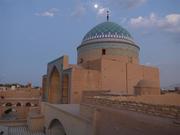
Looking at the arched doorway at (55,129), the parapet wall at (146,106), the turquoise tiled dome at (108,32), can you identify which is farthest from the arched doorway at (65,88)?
the parapet wall at (146,106)

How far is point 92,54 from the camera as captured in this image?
17.5 meters

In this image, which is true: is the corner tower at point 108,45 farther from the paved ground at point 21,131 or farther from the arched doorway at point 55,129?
the paved ground at point 21,131

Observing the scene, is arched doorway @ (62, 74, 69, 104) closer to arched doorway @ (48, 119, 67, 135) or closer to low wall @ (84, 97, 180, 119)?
arched doorway @ (48, 119, 67, 135)

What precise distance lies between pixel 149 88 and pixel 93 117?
578cm

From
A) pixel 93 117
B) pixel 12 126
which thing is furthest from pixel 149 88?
pixel 12 126

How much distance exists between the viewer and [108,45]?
57.1 feet

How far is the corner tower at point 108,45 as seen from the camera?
1741cm

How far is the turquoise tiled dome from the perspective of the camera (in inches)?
709

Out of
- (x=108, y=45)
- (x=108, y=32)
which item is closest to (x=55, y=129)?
(x=108, y=45)

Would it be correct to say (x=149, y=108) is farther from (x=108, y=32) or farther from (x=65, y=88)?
(x=108, y=32)

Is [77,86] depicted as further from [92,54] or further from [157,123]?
[157,123]

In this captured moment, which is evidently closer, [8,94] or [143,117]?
[143,117]

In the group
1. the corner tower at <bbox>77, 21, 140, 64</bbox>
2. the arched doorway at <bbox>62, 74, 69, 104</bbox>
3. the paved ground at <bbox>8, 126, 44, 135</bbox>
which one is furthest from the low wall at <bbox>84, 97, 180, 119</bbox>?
the corner tower at <bbox>77, 21, 140, 64</bbox>

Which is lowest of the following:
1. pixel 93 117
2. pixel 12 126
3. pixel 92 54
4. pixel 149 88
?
pixel 12 126
